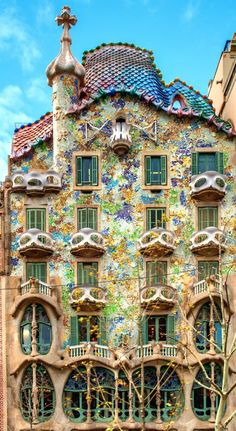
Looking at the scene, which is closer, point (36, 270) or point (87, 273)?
point (87, 273)

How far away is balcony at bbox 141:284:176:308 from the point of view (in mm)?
37344

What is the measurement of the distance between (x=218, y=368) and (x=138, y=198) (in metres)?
8.38

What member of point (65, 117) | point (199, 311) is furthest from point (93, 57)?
point (199, 311)

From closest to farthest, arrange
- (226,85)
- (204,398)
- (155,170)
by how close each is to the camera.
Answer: (204,398)
(155,170)
(226,85)

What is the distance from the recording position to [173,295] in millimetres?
37781

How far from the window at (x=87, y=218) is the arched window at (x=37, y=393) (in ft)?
21.9

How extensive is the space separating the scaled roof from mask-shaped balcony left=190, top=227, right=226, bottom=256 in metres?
4.98

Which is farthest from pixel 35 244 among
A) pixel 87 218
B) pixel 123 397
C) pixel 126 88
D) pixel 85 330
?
pixel 126 88

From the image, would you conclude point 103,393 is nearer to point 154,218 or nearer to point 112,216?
point 112,216

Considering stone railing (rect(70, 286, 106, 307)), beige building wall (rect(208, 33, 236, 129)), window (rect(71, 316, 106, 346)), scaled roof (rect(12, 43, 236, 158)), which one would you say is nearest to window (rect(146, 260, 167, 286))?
stone railing (rect(70, 286, 106, 307))

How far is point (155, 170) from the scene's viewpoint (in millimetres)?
40125

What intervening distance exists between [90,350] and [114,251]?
15.9 feet

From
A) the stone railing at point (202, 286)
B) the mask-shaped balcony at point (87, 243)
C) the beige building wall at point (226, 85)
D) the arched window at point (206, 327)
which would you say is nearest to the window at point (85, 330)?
the mask-shaped balcony at point (87, 243)

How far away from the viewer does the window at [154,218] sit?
1550 inches
